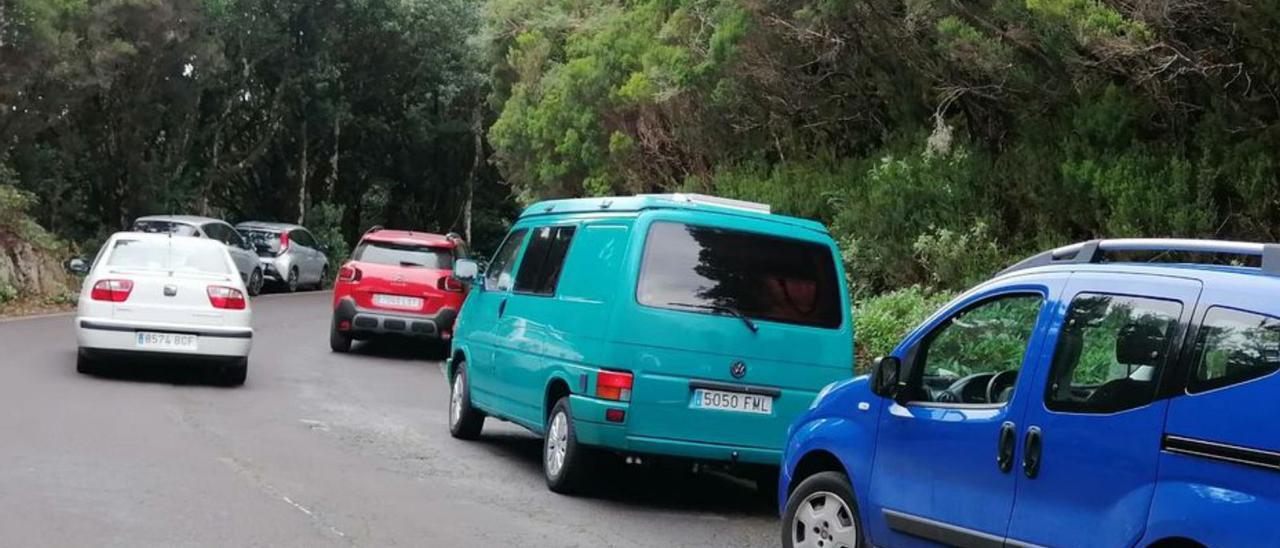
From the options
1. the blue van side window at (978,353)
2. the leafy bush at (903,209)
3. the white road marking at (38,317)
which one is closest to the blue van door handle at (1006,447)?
the blue van side window at (978,353)

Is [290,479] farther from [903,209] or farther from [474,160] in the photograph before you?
[474,160]

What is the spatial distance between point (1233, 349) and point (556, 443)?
18.7ft

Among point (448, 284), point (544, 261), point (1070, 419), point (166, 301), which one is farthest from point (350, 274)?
point (1070, 419)

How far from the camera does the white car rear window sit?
15.3m

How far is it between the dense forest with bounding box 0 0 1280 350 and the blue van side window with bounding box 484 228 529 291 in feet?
15.4

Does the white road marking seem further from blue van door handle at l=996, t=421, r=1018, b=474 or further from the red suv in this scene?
blue van door handle at l=996, t=421, r=1018, b=474

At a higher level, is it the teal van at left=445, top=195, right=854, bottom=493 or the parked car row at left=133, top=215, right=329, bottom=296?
the teal van at left=445, top=195, right=854, bottom=493

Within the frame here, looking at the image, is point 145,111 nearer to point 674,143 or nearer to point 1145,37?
point 674,143

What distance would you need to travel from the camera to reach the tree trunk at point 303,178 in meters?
47.1

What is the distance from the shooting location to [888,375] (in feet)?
23.6

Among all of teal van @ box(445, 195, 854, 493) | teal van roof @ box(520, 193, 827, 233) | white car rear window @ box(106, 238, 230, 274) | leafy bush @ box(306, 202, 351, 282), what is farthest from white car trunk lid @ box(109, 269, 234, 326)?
leafy bush @ box(306, 202, 351, 282)

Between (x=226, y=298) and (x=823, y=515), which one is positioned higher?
(x=226, y=298)

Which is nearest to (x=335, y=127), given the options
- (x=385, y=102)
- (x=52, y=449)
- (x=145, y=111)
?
(x=385, y=102)

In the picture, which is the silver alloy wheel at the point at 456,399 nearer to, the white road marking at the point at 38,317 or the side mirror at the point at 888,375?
the side mirror at the point at 888,375
